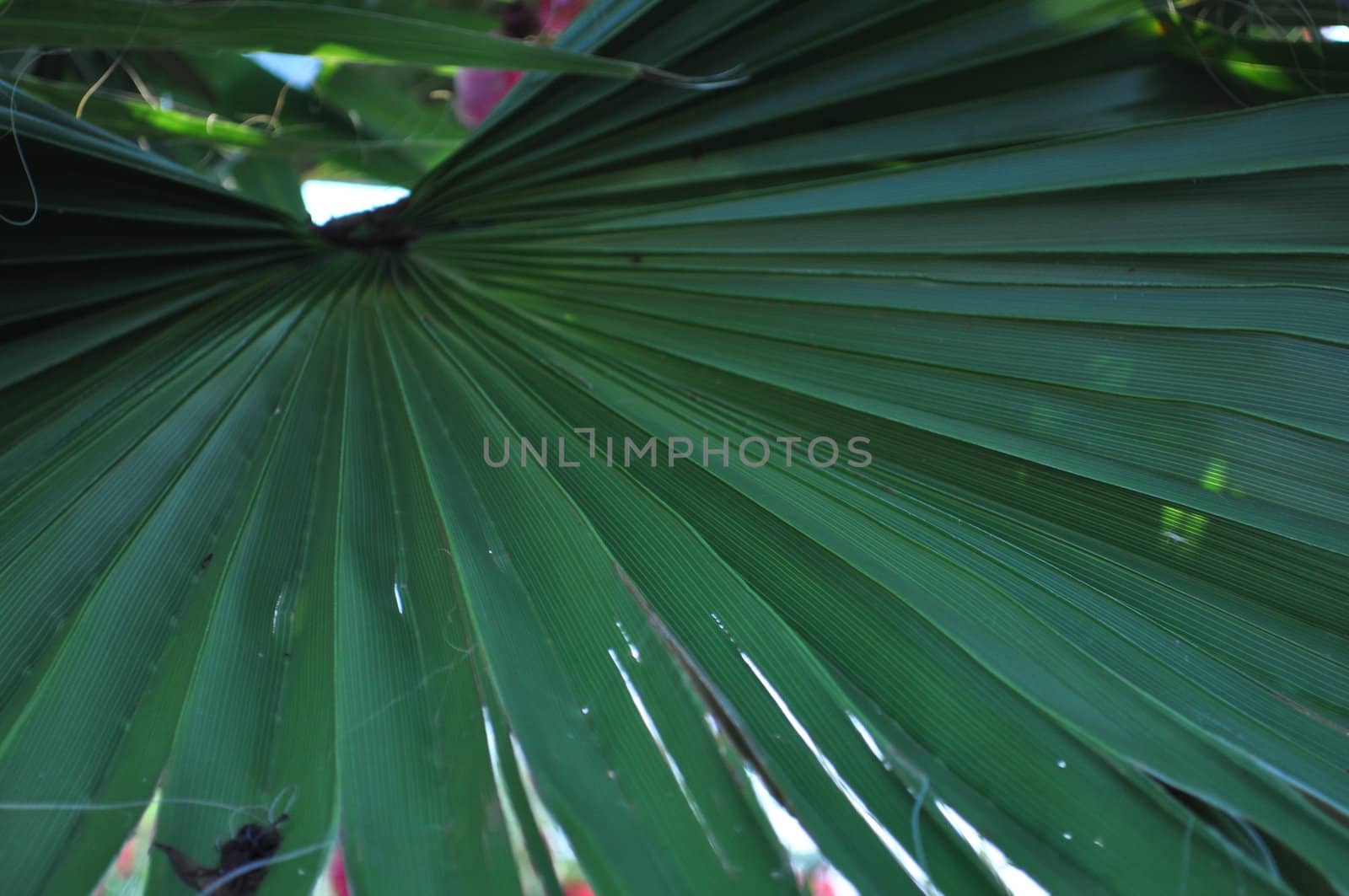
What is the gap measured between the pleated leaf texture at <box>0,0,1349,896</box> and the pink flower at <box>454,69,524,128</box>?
0.37m

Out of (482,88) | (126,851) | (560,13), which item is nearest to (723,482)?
(126,851)

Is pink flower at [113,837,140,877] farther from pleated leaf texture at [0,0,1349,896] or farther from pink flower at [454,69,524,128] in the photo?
pink flower at [454,69,524,128]

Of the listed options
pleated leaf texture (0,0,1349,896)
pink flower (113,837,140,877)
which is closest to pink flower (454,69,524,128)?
pleated leaf texture (0,0,1349,896)

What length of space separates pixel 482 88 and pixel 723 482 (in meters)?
0.83

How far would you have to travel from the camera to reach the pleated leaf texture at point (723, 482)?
476mm

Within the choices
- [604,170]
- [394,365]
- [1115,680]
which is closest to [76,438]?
[394,365]

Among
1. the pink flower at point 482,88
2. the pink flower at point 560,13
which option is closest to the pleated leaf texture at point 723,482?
the pink flower at point 482,88

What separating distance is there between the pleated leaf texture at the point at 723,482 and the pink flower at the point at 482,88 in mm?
371

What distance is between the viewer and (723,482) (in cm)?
67

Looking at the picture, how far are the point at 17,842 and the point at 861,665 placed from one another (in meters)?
0.52

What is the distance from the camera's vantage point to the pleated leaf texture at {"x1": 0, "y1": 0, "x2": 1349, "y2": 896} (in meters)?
0.48

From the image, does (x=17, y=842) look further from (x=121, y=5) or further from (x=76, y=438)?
(x=121, y=5)

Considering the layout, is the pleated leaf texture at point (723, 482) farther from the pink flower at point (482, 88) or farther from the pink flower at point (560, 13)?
the pink flower at point (560, 13)

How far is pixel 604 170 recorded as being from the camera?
0.88 meters
